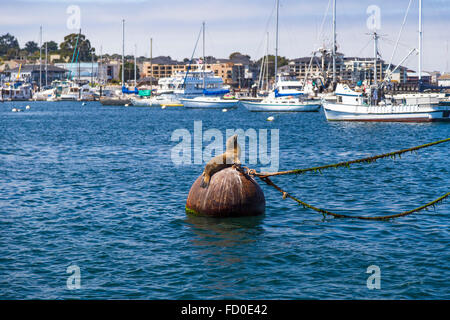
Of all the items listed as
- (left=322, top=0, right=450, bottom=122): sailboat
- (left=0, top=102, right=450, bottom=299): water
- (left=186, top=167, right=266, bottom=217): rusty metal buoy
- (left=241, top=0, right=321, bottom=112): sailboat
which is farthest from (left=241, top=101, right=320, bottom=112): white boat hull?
(left=186, top=167, right=266, bottom=217): rusty metal buoy

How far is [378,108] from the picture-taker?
208ft

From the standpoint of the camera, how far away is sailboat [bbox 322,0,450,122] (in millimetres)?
63562

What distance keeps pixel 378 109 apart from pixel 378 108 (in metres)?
0.11

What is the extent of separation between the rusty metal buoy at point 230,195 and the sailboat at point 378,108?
50.9 meters

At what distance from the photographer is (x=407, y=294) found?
34.1 ft

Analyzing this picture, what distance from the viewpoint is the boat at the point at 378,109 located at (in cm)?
6356

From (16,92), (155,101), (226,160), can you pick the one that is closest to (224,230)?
(226,160)

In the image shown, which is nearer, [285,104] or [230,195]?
[230,195]

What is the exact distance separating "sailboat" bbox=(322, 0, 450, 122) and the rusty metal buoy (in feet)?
167

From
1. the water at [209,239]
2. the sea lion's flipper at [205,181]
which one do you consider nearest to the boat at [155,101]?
the water at [209,239]

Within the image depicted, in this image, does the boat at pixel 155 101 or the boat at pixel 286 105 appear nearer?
the boat at pixel 286 105

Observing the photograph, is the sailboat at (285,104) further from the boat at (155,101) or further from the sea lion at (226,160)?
the sea lion at (226,160)

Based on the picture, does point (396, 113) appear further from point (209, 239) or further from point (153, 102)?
point (153, 102)

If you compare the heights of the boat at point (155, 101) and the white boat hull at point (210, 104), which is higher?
the boat at point (155, 101)
